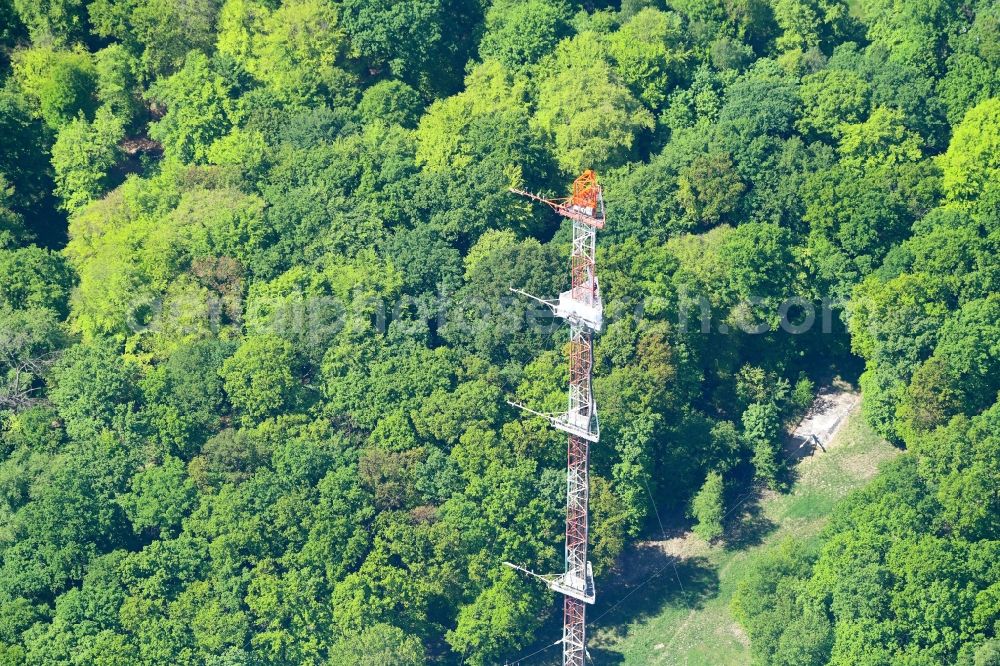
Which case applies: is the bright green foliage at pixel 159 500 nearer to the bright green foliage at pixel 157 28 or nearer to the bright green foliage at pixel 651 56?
the bright green foliage at pixel 157 28

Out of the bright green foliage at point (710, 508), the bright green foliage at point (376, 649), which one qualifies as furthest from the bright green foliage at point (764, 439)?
the bright green foliage at point (376, 649)

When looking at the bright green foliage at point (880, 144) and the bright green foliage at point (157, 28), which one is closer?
the bright green foliage at point (880, 144)

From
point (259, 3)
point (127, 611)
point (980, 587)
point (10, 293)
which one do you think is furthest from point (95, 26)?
point (980, 587)

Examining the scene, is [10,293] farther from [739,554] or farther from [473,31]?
[739,554]

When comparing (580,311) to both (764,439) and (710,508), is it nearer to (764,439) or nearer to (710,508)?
(710,508)

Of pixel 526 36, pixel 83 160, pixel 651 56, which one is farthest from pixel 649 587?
pixel 83 160

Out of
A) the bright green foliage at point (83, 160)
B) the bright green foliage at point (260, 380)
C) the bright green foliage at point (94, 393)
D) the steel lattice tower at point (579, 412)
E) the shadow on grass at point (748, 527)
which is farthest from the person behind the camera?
the bright green foliage at point (83, 160)
